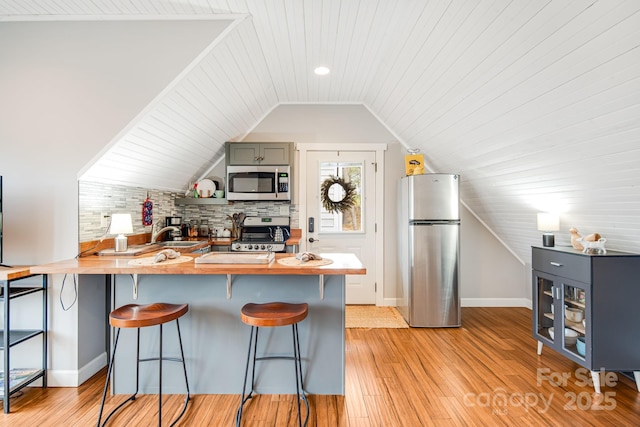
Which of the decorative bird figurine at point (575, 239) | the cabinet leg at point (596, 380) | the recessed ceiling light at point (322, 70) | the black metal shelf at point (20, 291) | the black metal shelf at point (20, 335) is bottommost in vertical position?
the cabinet leg at point (596, 380)

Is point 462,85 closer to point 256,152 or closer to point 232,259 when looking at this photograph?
point 232,259

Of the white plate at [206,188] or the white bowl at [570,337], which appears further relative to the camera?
the white plate at [206,188]

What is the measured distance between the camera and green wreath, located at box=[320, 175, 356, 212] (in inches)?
159

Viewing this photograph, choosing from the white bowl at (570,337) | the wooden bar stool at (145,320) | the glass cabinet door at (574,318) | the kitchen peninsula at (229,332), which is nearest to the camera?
the wooden bar stool at (145,320)

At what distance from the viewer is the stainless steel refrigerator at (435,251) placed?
330 cm

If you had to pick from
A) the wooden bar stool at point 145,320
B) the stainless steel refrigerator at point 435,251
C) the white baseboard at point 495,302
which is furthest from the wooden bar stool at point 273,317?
the white baseboard at point 495,302

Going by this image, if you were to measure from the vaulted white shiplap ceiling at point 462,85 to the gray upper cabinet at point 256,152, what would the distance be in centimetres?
25

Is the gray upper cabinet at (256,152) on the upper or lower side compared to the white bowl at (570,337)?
upper

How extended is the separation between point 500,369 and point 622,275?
1.08 m

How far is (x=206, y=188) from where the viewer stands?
12.6 feet

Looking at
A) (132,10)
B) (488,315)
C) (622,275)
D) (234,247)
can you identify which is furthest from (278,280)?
(488,315)

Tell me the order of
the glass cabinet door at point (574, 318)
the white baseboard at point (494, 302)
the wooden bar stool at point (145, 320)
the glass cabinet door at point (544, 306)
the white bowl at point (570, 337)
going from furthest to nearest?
the white baseboard at point (494, 302) < the glass cabinet door at point (544, 306) < the white bowl at point (570, 337) < the glass cabinet door at point (574, 318) < the wooden bar stool at point (145, 320)

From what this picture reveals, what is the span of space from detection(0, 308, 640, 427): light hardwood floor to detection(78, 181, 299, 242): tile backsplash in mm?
Answer: 1142

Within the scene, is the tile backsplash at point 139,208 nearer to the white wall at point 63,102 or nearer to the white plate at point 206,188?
the white wall at point 63,102
